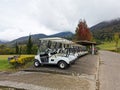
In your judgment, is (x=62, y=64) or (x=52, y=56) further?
(x=52, y=56)

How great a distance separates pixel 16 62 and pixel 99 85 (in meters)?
9.85

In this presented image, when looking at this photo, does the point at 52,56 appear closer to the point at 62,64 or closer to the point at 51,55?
the point at 51,55

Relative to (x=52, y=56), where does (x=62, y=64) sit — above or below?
below

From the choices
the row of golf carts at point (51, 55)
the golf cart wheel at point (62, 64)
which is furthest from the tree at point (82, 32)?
the golf cart wheel at point (62, 64)

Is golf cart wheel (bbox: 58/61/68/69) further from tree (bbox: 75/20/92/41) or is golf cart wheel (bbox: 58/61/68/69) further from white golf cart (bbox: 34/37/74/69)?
tree (bbox: 75/20/92/41)

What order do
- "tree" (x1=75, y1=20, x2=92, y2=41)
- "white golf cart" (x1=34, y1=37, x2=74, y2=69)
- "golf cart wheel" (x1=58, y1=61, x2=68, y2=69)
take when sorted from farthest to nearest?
"tree" (x1=75, y1=20, x2=92, y2=41) < "white golf cart" (x1=34, y1=37, x2=74, y2=69) < "golf cart wheel" (x1=58, y1=61, x2=68, y2=69)

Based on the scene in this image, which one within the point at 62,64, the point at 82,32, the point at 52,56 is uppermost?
the point at 82,32

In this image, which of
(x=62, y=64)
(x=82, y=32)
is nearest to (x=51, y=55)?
(x=62, y=64)

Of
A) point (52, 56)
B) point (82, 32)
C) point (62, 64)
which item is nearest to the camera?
point (62, 64)

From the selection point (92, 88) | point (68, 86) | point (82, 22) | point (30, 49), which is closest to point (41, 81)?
point (68, 86)

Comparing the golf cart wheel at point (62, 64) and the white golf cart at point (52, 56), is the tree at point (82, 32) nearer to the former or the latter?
the white golf cart at point (52, 56)

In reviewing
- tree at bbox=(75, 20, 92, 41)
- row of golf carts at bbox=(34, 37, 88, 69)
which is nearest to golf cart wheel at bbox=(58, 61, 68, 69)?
row of golf carts at bbox=(34, 37, 88, 69)

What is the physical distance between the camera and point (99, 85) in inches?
498

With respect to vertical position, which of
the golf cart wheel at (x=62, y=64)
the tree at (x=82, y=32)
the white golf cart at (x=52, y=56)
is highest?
the tree at (x=82, y=32)
